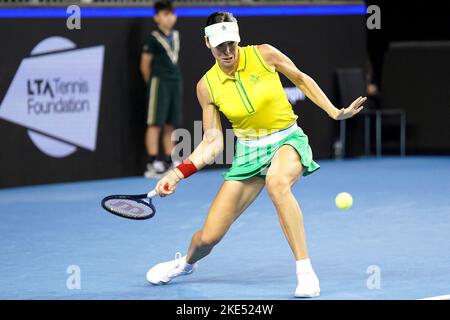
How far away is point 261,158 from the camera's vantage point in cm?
790

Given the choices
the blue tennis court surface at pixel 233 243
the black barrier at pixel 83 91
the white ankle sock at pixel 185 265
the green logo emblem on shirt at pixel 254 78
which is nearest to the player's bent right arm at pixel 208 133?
the green logo emblem on shirt at pixel 254 78

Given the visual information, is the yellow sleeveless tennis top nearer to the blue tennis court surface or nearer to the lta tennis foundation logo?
the blue tennis court surface

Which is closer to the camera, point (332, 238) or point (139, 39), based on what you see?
point (332, 238)

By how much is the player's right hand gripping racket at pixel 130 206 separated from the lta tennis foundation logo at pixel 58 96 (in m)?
6.78

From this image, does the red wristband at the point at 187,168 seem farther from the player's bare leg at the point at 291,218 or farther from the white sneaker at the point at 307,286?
the white sneaker at the point at 307,286

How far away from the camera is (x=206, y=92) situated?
7945 millimetres

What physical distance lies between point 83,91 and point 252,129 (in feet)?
25.0

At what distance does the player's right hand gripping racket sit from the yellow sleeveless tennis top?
835 millimetres

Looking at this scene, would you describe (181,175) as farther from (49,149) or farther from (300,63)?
(300,63)

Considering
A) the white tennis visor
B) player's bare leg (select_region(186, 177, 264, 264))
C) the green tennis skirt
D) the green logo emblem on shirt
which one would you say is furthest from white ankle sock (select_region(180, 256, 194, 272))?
the white tennis visor

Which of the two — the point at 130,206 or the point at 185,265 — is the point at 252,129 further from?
the point at 185,265

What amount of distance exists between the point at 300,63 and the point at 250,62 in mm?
9817

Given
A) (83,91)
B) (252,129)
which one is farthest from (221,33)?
(83,91)
